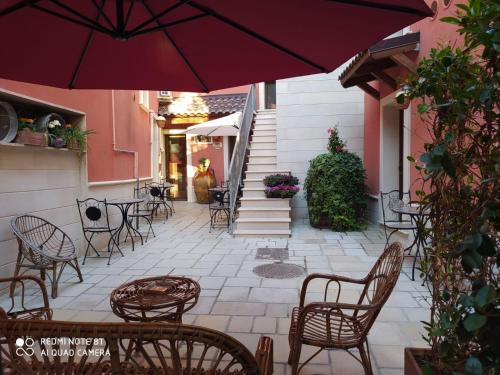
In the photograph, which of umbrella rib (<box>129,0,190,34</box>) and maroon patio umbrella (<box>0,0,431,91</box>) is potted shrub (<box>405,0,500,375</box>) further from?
umbrella rib (<box>129,0,190,34</box>)

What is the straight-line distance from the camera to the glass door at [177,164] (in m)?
11.5

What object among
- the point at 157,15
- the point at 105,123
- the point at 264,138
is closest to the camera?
the point at 157,15

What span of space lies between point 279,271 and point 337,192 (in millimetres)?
2734

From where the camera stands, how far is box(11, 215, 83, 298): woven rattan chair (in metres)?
3.54

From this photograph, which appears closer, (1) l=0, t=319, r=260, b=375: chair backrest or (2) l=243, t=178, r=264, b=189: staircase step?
(1) l=0, t=319, r=260, b=375: chair backrest

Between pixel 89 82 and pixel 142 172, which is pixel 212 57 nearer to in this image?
pixel 89 82

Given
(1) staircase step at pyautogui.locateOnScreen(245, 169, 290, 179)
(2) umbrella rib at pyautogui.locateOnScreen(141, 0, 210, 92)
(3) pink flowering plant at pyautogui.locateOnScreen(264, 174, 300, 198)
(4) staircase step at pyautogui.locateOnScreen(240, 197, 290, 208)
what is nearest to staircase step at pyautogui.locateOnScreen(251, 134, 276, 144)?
(1) staircase step at pyautogui.locateOnScreen(245, 169, 290, 179)

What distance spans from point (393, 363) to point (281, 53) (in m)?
2.13

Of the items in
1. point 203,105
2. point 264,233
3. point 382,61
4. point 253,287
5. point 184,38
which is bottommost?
point 253,287

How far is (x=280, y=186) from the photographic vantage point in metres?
6.79

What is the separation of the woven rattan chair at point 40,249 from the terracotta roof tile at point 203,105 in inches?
266

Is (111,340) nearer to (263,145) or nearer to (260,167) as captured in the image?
(260,167)

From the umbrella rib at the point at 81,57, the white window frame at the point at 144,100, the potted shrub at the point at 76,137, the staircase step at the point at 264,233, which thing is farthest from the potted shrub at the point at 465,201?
the white window frame at the point at 144,100

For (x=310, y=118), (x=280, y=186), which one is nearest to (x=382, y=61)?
(x=310, y=118)
